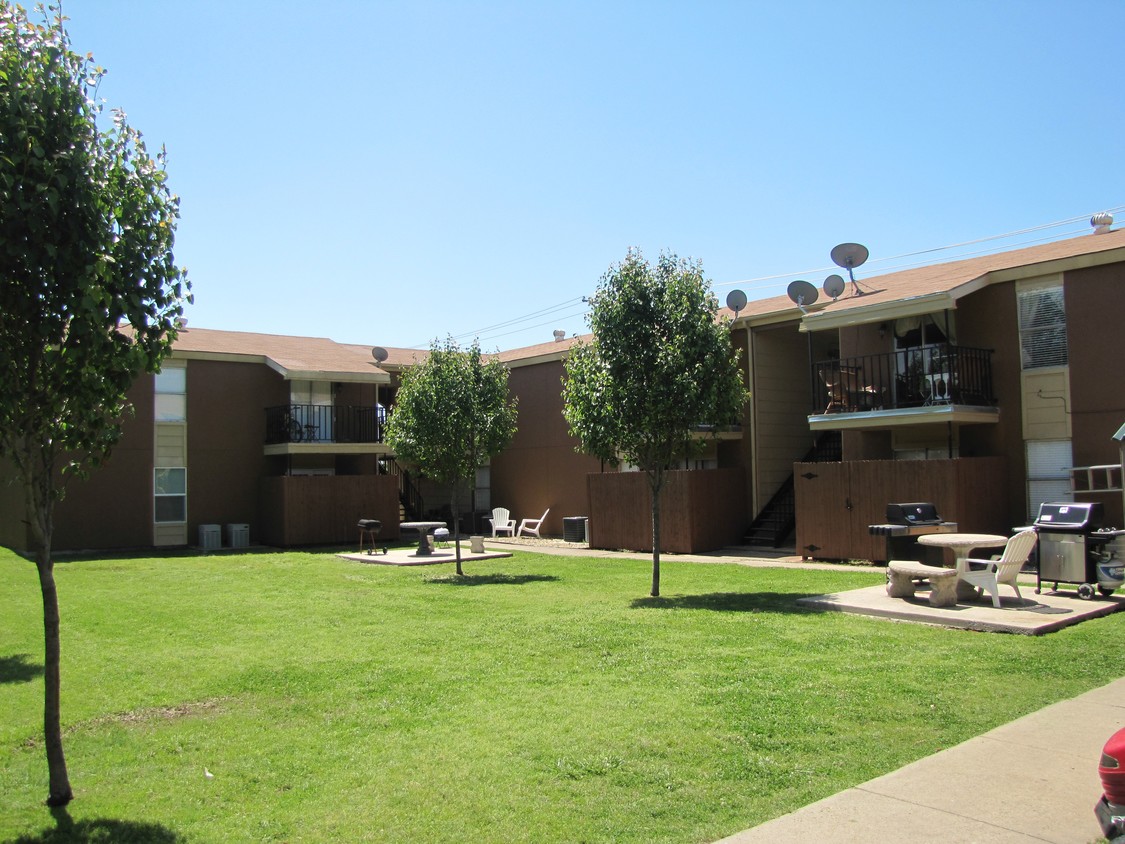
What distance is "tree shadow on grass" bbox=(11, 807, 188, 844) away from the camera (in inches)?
182

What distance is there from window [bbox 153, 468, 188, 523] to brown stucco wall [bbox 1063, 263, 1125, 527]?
21.6 metres

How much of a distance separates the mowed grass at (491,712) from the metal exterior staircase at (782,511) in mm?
8482

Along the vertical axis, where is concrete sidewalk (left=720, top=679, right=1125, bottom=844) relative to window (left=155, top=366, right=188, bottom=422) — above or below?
below

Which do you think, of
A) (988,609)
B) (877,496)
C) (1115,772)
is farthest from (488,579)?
(1115,772)

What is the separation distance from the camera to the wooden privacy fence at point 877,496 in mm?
16062

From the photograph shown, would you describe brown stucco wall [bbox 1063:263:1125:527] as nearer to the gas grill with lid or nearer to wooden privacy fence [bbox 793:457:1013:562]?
wooden privacy fence [bbox 793:457:1013:562]

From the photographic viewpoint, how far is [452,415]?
1720cm

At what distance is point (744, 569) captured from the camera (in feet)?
55.9

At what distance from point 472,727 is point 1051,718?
13.5 feet

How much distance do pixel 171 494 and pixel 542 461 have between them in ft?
34.4

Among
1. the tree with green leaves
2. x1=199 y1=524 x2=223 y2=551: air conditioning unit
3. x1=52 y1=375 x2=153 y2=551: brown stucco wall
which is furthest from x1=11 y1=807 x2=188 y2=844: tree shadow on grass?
x1=199 y1=524 x2=223 y2=551: air conditioning unit

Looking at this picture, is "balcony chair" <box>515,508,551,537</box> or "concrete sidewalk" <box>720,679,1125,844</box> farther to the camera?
"balcony chair" <box>515,508,551,537</box>

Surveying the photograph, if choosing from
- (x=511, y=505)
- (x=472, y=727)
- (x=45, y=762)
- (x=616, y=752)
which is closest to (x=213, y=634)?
(x=45, y=762)

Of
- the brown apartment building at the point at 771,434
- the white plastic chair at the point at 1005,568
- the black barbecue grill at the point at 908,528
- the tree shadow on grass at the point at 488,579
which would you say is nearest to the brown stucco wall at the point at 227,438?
the brown apartment building at the point at 771,434
